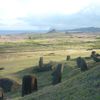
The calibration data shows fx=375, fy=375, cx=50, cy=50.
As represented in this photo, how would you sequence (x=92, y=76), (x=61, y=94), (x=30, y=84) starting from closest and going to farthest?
1. (x=61, y=94)
2. (x=92, y=76)
3. (x=30, y=84)

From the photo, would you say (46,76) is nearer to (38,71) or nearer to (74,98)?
(38,71)

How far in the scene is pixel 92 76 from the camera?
25109 mm

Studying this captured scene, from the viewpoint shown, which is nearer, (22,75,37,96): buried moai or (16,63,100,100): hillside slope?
(16,63,100,100): hillside slope

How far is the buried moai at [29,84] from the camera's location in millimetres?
28062

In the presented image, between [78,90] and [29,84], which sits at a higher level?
[78,90]

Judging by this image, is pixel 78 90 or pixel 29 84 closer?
pixel 78 90

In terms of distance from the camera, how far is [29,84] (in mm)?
28422

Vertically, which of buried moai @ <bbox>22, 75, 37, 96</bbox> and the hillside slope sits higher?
the hillside slope

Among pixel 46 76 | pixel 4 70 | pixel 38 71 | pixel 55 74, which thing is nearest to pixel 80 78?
pixel 55 74

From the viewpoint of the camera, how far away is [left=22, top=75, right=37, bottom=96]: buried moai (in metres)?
28.1

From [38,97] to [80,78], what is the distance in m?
3.58

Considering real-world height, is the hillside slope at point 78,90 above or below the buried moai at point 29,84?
above

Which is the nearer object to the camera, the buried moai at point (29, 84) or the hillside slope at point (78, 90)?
the hillside slope at point (78, 90)

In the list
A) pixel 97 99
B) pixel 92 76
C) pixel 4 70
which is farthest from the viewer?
pixel 4 70
